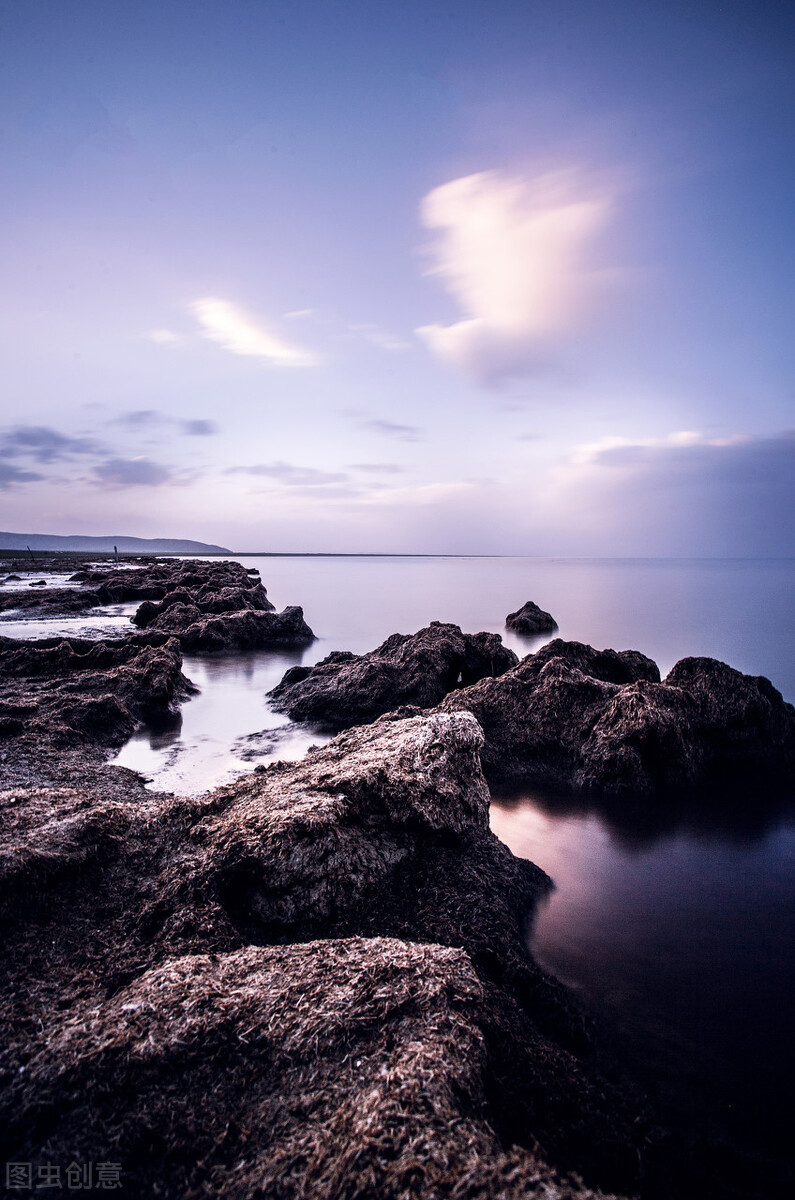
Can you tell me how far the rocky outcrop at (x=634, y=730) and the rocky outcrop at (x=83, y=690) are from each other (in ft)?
15.5

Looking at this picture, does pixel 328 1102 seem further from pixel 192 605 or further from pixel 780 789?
pixel 192 605

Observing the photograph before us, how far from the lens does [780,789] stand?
6441 mm

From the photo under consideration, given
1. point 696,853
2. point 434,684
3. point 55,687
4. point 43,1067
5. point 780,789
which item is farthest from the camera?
point 434,684

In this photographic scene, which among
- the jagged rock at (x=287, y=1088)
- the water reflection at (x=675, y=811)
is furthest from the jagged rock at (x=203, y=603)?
the jagged rock at (x=287, y=1088)

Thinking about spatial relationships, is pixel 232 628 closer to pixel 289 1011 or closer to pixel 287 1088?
pixel 289 1011

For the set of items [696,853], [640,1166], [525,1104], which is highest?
[525,1104]

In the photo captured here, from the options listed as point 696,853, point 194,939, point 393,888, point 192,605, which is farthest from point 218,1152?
point 192,605

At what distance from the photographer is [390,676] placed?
979cm

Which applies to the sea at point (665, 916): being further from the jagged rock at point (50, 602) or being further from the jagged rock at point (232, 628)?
the jagged rock at point (50, 602)

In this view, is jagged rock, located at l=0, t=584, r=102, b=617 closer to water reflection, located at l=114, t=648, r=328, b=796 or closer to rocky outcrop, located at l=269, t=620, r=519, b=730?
water reflection, located at l=114, t=648, r=328, b=796

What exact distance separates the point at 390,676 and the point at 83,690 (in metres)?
5.05

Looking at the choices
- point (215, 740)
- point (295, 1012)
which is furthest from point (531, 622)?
point (295, 1012)

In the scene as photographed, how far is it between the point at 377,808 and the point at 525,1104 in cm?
189

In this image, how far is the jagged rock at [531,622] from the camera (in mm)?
21344
